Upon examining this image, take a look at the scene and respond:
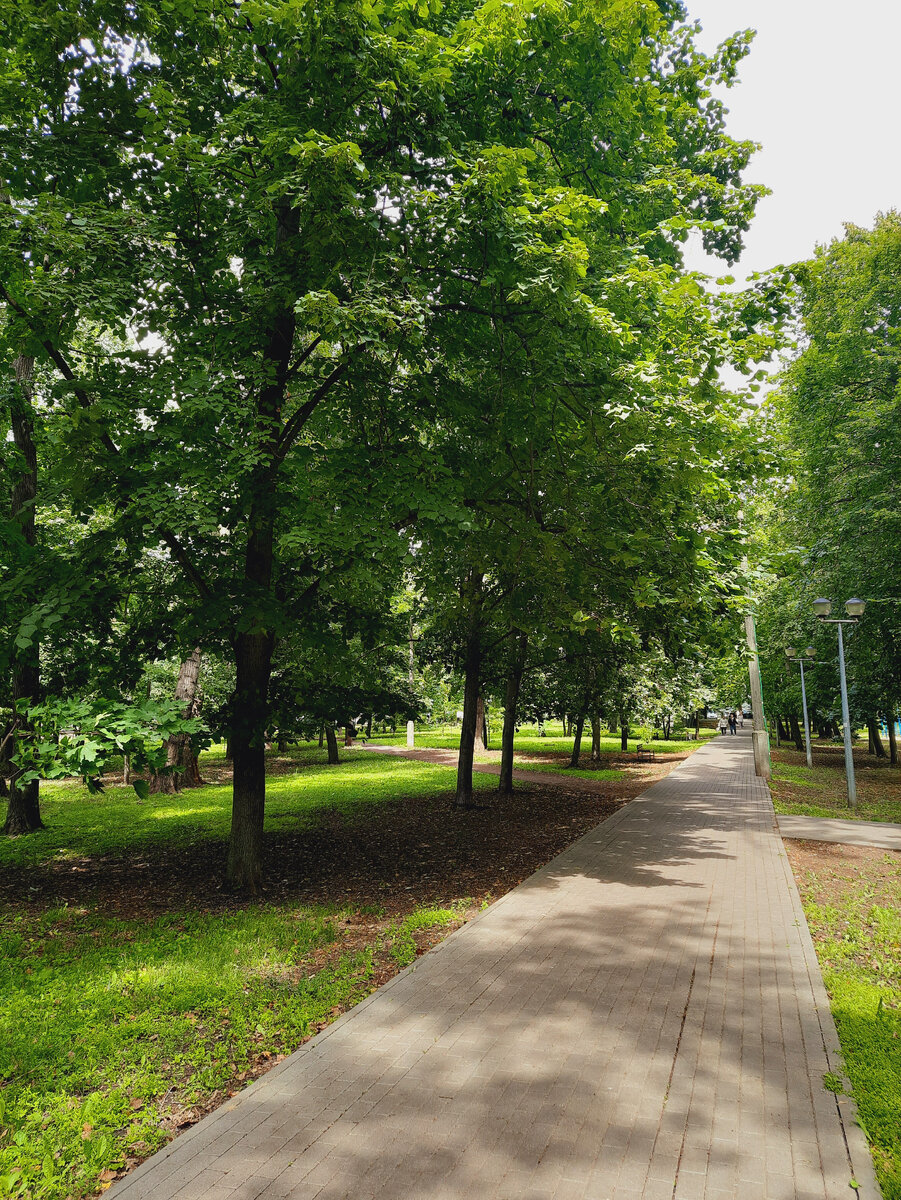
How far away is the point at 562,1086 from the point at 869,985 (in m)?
2.94

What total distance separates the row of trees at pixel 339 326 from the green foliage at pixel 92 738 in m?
0.31

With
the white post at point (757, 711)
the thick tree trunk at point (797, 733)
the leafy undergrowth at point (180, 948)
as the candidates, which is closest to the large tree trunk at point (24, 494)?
the leafy undergrowth at point (180, 948)

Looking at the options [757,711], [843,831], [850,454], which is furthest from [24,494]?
[850,454]

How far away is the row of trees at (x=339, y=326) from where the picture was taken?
6332 mm

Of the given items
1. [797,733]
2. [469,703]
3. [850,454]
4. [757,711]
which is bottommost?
[797,733]

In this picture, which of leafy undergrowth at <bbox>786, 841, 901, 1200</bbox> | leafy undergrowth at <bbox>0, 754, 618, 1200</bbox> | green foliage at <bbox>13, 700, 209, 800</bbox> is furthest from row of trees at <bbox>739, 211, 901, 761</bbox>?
green foliage at <bbox>13, 700, 209, 800</bbox>

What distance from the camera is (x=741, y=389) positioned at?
30.9 ft

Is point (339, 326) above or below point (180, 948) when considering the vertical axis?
above

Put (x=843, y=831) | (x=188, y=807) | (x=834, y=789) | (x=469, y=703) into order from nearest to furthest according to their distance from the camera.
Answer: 1. (x=843, y=831)
2. (x=469, y=703)
3. (x=188, y=807)
4. (x=834, y=789)

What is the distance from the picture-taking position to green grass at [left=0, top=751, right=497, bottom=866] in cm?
1072

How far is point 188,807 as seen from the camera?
1458 centimetres

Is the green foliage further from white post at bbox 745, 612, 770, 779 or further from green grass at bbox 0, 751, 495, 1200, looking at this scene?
white post at bbox 745, 612, 770, 779

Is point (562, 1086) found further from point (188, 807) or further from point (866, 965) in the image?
point (188, 807)

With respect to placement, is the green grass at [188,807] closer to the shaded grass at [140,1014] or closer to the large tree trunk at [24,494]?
the large tree trunk at [24,494]
